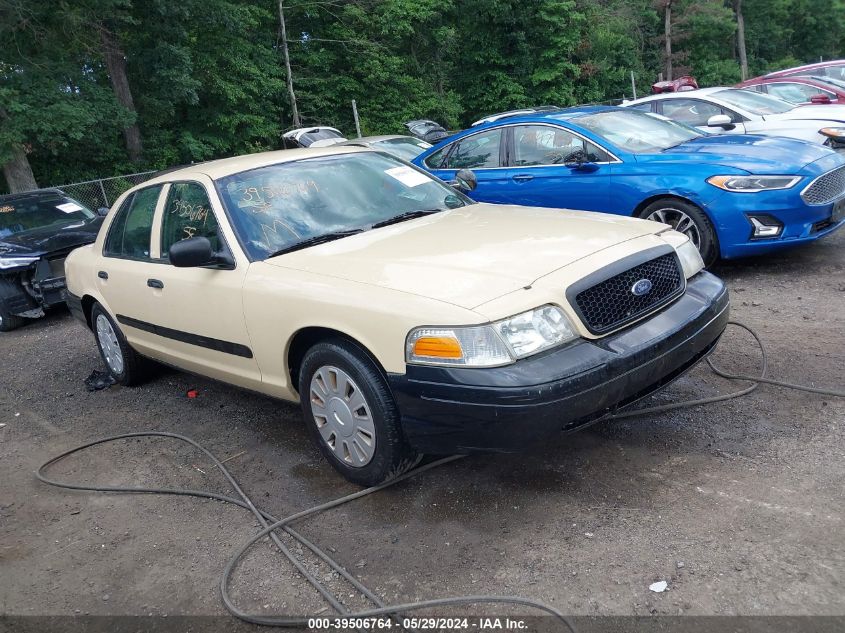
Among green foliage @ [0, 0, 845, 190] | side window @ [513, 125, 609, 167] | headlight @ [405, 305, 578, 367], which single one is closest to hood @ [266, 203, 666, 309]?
headlight @ [405, 305, 578, 367]

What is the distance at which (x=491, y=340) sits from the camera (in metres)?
2.99

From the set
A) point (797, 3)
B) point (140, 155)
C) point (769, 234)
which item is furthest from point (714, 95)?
point (797, 3)

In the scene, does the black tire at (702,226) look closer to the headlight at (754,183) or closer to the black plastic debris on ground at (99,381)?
the headlight at (754,183)

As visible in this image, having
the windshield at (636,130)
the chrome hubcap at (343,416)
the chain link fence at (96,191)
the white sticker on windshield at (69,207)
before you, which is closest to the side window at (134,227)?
the chrome hubcap at (343,416)

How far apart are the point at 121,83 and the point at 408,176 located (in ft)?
59.6

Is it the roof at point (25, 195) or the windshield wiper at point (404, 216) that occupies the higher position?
the roof at point (25, 195)

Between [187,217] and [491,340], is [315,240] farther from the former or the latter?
[491,340]

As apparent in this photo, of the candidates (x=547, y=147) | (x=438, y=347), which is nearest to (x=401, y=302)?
(x=438, y=347)

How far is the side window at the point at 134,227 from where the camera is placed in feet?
16.1

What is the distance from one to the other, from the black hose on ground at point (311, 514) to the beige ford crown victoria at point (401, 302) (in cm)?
43

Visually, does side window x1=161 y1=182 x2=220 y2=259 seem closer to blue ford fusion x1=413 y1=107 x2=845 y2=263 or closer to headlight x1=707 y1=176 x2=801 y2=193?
blue ford fusion x1=413 y1=107 x2=845 y2=263

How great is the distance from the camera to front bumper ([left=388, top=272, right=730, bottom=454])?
296 cm

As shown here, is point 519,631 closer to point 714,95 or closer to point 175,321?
point 175,321

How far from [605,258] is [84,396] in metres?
4.36
